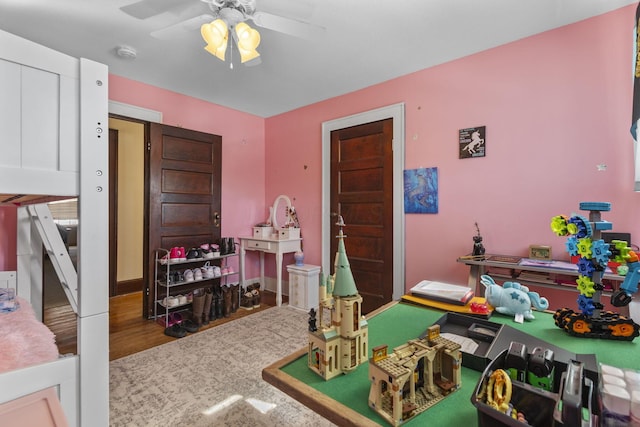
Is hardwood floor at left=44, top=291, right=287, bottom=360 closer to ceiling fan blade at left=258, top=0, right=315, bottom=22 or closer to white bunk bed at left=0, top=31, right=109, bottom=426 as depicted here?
white bunk bed at left=0, top=31, right=109, bottom=426

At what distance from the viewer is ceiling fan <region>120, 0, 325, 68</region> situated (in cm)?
169

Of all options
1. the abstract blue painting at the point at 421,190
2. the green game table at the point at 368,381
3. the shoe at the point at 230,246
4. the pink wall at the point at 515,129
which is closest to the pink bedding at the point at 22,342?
the green game table at the point at 368,381

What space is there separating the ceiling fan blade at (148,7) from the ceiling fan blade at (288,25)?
570 millimetres

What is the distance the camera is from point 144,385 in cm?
188

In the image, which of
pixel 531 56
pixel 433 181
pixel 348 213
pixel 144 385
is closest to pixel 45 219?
pixel 144 385

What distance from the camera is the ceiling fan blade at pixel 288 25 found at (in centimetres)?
169

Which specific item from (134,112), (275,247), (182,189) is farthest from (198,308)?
(134,112)

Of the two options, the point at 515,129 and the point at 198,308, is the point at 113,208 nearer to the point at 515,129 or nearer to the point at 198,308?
the point at 198,308

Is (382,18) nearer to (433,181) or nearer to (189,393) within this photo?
(433,181)

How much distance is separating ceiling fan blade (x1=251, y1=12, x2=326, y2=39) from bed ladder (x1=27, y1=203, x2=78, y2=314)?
154 centimetres

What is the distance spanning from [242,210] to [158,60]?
6.50 feet

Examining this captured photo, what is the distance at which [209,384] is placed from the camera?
6.18 feet

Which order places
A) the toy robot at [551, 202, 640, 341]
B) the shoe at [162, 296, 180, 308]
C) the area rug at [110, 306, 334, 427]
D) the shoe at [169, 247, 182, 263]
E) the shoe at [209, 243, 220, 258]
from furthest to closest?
1. the shoe at [209, 243, 220, 258]
2. the shoe at [169, 247, 182, 263]
3. the shoe at [162, 296, 180, 308]
4. the area rug at [110, 306, 334, 427]
5. the toy robot at [551, 202, 640, 341]

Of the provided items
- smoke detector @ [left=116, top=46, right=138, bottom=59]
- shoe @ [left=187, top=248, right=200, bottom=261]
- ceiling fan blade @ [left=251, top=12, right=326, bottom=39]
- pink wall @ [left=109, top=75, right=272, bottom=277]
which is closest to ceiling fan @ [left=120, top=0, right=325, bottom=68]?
ceiling fan blade @ [left=251, top=12, right=326, bottom=39]
